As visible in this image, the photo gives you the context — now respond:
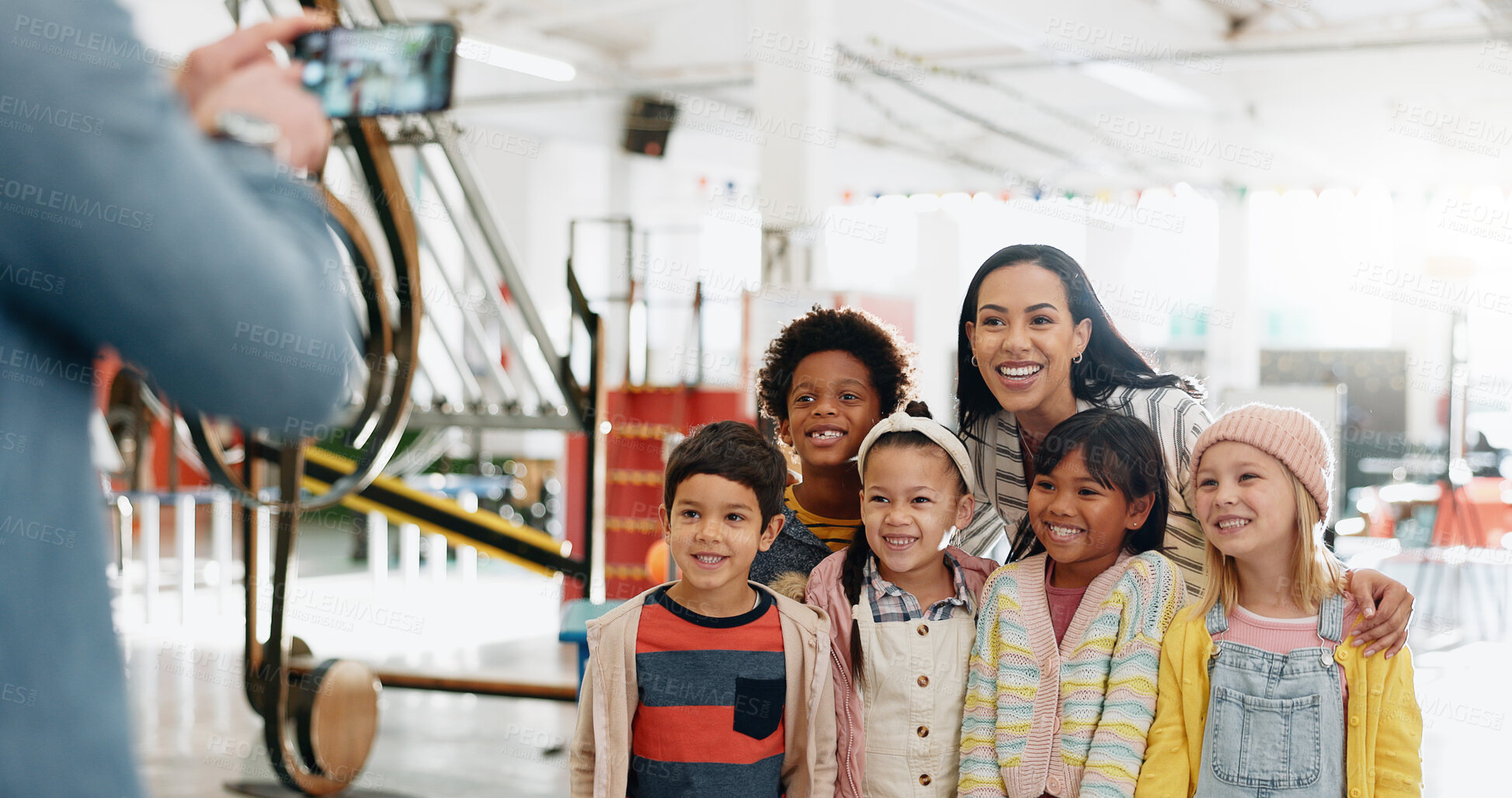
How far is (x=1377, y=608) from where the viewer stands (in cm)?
158

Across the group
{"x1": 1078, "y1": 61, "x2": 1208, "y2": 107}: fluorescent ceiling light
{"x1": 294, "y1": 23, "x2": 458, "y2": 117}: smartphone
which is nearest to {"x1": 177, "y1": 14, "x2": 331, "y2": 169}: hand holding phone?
{"x1": 294, "y1": 23, "x2": 458, "y2": 117}: smartphone

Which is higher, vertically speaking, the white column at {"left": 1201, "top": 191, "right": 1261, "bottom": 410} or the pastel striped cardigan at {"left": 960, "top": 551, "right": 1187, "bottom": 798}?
the white column at {"left": 1201, "top": 191, "right": 1261, "bottom": 410}

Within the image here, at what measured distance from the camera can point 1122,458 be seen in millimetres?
1667

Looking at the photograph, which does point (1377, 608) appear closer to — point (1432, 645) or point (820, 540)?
point (820, 540)

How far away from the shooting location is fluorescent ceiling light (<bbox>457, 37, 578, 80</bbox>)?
1050 cm

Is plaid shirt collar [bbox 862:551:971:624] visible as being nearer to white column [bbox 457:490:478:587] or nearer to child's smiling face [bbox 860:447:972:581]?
child's smiling face [bbox 860:447:972:581]

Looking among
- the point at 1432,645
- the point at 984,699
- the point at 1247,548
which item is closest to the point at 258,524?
the point at 984,699

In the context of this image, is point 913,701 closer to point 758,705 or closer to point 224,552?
point 758,705

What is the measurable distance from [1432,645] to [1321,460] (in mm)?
5417

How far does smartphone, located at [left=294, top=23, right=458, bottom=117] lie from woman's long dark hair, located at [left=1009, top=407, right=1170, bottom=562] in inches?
37.9

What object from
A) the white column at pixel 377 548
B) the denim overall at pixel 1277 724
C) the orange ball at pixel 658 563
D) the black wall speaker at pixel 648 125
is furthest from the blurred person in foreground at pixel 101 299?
the black wall speaker at pixel 648 125

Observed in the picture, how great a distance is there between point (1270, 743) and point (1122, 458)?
1.36 feet

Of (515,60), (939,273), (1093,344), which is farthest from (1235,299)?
(1093,344)

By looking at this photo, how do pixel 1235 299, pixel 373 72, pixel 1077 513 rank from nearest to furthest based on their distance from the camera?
pixel 373 72 < pixel 1077 513 < pixel 1235 299
